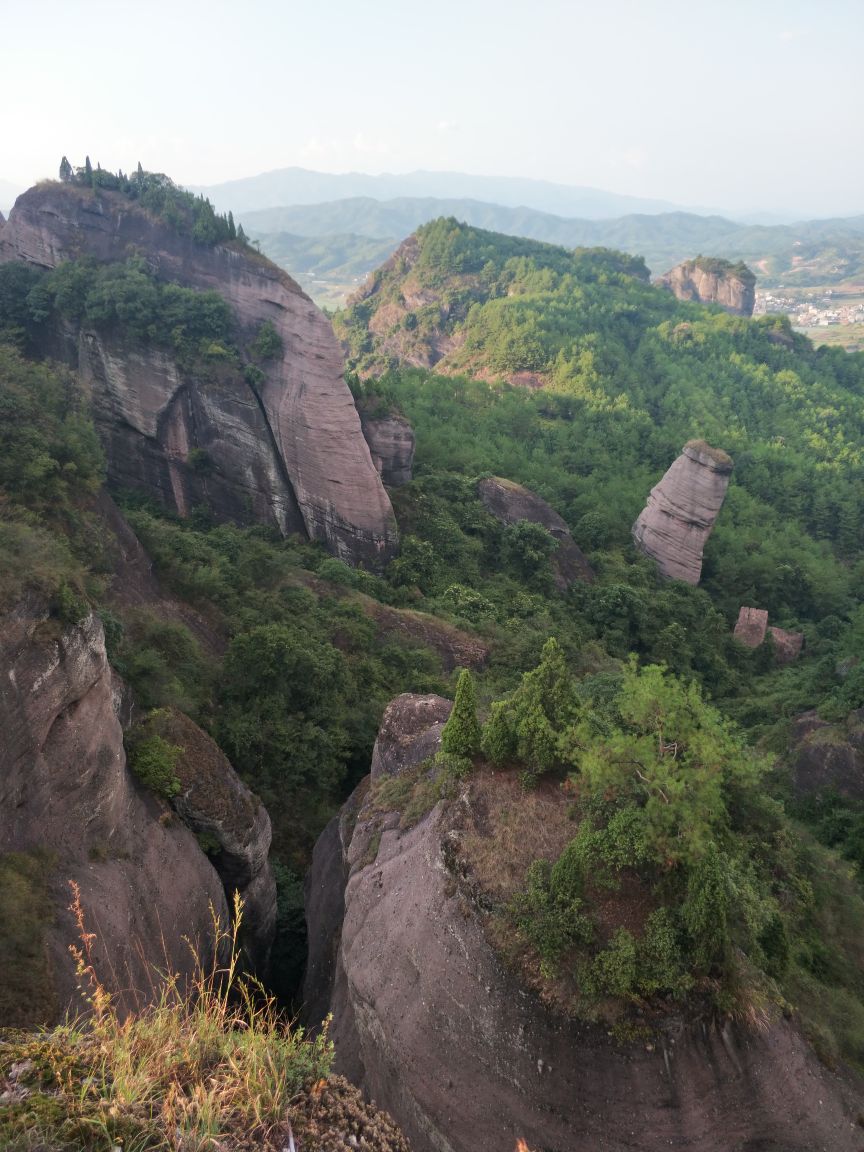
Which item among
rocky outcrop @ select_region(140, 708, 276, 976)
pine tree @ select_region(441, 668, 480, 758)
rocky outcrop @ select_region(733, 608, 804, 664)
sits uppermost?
Result: pine tree @ select_region(441, 668, 480, 758)

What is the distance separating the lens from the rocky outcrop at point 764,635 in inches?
1310

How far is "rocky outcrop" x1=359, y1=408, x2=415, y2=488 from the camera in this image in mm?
33156

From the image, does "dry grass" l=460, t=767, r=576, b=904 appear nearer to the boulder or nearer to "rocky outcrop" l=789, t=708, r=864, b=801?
"rocky outcrop" l=789, t=708, r=864, b=801

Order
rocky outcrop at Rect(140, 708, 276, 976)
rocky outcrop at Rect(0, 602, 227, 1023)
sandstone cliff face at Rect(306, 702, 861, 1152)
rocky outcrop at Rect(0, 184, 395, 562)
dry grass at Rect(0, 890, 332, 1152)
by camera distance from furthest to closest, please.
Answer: rocky outcrop at Rect(0, 184, 395, 562) < rocky outcrop at Rect(140, 708, 276, 976) < rocky outcrop at Rect(0, 602, 227, 1023) < sandstone cliff face at Rect(306, 702, 861, 1152) < dry grass at Rect(0, 890, 332, 1152)

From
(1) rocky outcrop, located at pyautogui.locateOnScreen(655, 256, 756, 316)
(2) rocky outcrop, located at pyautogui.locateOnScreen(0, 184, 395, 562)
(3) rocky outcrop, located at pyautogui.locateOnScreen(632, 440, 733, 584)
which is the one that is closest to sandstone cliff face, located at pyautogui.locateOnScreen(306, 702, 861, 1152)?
(2) rocky outcrop, located at pyautogui.locateOnScreen(0, 184, 395, 562)

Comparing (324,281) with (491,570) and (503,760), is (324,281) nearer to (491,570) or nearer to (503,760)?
(491,570)

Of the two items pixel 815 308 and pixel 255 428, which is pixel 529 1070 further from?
pixel 815 308

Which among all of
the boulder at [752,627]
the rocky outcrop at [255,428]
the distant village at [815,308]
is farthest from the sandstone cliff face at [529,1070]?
the distant village at [815,308]

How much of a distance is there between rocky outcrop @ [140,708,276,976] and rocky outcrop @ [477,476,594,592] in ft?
74.1

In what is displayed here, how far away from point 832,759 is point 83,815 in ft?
62.1

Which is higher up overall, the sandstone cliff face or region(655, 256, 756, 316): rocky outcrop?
region(655, 256, 756, 316): rocky outcrop

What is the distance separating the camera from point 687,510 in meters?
36.1

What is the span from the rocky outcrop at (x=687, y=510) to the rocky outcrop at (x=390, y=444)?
45.1 ft

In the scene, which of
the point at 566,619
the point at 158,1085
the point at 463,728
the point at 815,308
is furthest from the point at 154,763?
the point at 815,308
